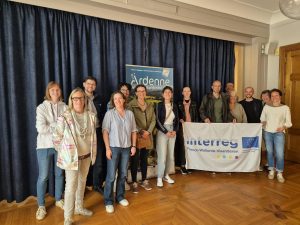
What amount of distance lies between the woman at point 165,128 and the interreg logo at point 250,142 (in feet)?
3.72

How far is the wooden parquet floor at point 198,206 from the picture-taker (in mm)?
2311

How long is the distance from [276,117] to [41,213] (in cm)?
340

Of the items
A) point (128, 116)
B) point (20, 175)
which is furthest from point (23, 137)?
point (128, 116)

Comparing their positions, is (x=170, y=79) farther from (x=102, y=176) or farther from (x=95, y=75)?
(x=102, y=176)

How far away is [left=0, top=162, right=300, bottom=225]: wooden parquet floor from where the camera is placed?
2311 mm

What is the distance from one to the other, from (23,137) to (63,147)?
0.99 metres

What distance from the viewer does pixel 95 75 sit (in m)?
3.17

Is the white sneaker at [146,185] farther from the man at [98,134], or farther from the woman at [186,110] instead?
the woman at [186,110]

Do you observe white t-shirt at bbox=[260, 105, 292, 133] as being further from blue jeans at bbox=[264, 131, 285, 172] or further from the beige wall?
the beige wall

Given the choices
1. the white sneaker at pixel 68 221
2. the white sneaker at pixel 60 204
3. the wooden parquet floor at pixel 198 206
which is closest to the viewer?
the white sneaker at pixel 68 221

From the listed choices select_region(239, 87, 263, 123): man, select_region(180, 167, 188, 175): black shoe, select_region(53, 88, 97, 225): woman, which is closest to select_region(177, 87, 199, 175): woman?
select_region(180, 167, 188, 175): black shoe

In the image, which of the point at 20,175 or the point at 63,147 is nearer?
the point at 63,147

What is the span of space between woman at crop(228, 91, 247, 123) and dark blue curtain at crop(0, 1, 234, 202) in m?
1.38

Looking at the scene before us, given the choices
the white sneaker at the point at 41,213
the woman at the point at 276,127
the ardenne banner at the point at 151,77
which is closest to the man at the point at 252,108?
the woman at the point at 276,127
